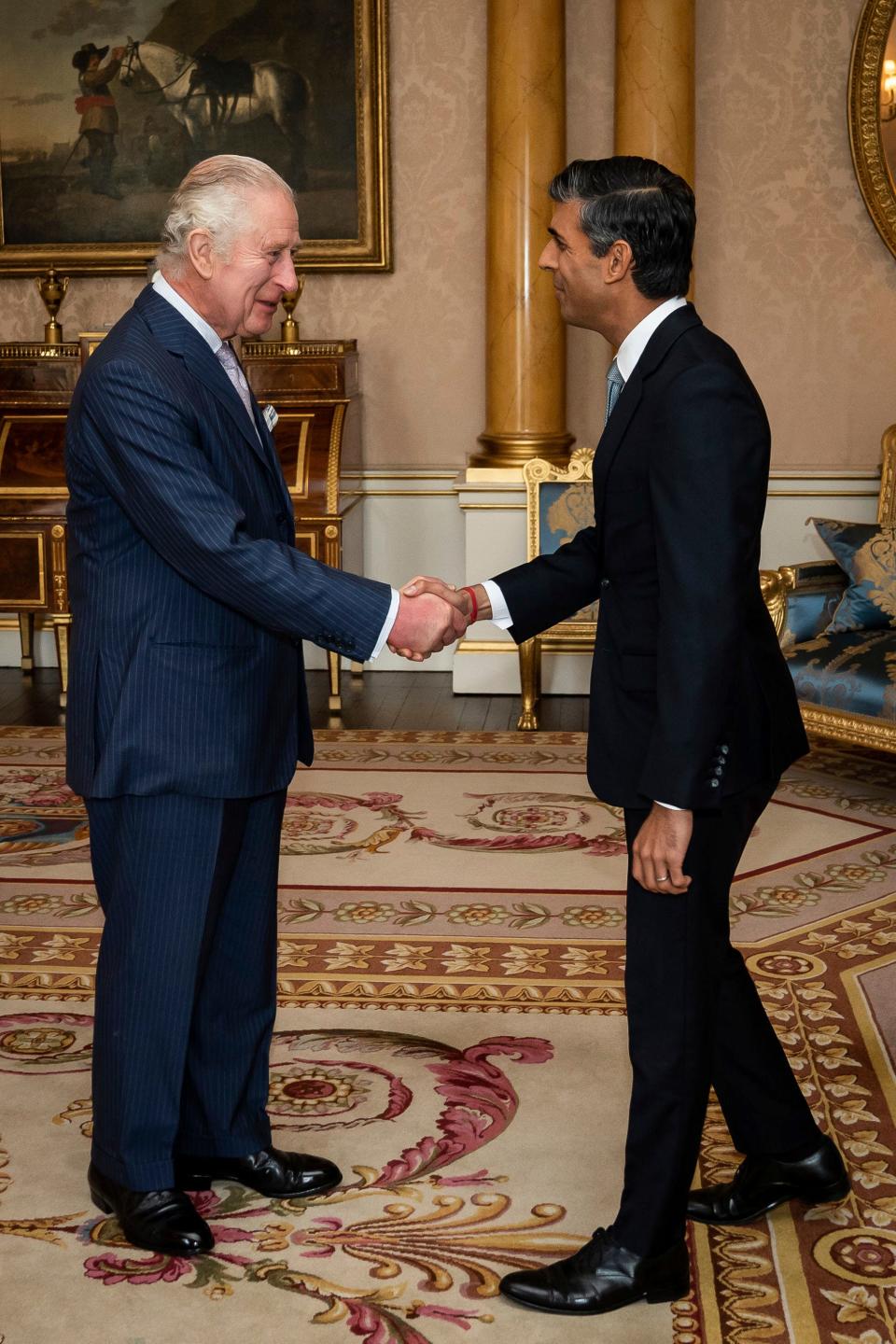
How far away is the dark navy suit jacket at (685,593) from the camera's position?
209 centimetres

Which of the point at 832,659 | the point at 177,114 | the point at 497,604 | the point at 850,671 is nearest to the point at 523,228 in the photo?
the point at 177,114

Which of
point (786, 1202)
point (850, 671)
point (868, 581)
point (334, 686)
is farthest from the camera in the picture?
point (334, 686)

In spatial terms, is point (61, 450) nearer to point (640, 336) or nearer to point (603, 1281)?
point (640, 336)

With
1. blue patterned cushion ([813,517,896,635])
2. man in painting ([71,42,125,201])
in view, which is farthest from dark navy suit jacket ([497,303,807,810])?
man in painting ([71,42,125,201])

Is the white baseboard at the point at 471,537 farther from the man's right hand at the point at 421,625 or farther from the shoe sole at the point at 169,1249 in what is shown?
the shoe sole at the point at 169,1249

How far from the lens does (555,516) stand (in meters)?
6.61

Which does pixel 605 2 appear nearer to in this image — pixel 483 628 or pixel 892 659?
pixel 483 628

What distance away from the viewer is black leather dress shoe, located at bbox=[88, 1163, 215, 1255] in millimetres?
2521

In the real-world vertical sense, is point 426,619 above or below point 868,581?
above

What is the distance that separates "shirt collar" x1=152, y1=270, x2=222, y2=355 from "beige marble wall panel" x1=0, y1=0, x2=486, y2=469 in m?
5.15

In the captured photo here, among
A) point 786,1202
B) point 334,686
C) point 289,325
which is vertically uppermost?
point 289,325

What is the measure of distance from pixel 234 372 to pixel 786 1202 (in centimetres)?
169

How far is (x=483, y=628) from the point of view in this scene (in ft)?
23.4

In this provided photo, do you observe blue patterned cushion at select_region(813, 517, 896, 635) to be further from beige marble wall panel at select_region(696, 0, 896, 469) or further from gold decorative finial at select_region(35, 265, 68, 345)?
gold decorative finial at select_region(35, 265, 68, 345)
